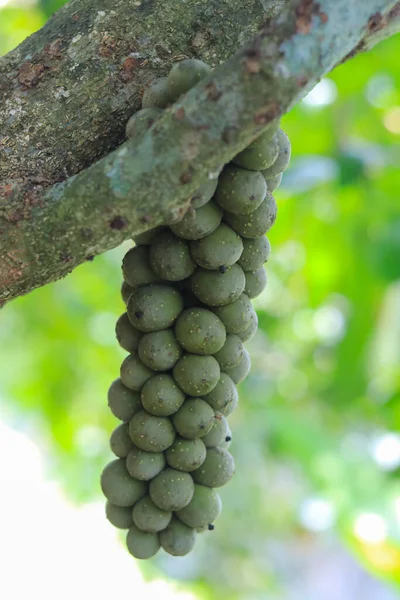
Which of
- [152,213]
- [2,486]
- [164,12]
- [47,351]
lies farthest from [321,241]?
[2,486]

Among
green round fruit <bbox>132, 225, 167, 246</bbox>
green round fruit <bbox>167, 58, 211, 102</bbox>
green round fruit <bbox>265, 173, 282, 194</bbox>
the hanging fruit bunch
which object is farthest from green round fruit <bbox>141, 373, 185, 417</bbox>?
green round fruit <bbox>167, 58, 211, 102</bbox>

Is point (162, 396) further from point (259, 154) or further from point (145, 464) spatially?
point (259, 154)

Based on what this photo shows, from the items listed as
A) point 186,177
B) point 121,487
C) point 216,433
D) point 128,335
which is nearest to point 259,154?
point 186,177

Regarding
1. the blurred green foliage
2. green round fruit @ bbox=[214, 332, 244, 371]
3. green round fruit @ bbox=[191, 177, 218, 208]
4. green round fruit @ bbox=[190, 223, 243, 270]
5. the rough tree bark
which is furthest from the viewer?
the blurred green foliage

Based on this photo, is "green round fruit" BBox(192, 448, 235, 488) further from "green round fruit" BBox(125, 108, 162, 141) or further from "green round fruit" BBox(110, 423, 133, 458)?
"green round fruit" BBox(125, 108, 162, 141)

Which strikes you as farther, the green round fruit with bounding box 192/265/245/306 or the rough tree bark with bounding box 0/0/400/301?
the green round fruit with bounding box 192/265/245/306

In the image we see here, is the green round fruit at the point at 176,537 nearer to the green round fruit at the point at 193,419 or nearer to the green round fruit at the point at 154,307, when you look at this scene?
the green round fruit at the point at 193,419

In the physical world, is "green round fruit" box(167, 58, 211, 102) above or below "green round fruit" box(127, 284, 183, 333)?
above
